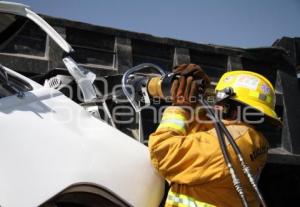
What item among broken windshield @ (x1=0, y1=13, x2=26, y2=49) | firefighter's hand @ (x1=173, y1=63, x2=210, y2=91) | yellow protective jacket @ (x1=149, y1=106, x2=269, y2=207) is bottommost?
yellow protective jacket @ (x1=149, y1=106, x2=269, y2=207)

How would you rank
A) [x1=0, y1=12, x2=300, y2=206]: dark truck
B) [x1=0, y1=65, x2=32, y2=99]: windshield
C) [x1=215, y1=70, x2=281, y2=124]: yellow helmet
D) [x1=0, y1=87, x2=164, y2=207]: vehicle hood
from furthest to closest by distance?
[x1=0, y1=12, x2=300, y2=206]: dark truck
[x1=215, y1=70, x2=281, y2=124]: yellow helmet
[x1=0, y1=65, x2=32, y2=99]: windshield
[x1=0, y1=87, x2=164, y2=207]: vehicle hood

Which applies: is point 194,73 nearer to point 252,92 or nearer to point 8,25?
point 252,92

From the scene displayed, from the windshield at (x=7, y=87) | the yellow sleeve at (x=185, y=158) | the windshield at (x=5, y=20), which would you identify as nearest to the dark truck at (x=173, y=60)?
the windshield at (x=5, y=20)

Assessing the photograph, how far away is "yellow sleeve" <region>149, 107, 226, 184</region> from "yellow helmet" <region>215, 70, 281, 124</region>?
42 cm

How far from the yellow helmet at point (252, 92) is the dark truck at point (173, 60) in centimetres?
88

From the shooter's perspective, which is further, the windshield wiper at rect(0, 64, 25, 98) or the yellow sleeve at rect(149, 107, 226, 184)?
the yellow sleeve at rect(149, 107, 226, 184)

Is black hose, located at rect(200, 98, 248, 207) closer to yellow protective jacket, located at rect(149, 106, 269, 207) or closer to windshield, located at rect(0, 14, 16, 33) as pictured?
yellow protective jacket, located at rect(149, 106, 269, 207)

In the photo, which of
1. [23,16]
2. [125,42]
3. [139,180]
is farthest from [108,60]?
[139,180]

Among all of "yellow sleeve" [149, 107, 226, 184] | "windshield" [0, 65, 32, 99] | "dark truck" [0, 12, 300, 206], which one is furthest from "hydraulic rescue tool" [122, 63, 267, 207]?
"windshield" [0, 65, 32, 99]

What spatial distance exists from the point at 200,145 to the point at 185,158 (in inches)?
4.0

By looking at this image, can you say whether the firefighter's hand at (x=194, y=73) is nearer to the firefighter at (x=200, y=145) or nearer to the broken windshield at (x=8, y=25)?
the firefighter at (x=200, y=145)

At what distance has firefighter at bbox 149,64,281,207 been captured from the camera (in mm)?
2088

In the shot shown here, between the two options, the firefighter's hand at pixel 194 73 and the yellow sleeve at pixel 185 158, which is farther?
the firefighter's hand at pixel 194 73

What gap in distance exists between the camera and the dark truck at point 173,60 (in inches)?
126
